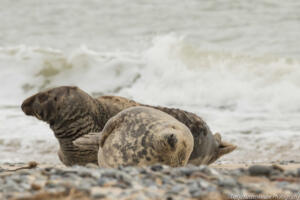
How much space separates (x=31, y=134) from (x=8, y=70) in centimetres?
687

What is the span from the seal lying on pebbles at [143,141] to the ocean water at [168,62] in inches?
131

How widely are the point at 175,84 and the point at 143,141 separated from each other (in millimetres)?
9457

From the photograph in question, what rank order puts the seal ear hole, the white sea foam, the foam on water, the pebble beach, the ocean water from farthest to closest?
1. the white sea foam
2. the ocean water
3. the foam on water
4. the seal ear hole
5. the pebble beach

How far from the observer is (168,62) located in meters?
15.6

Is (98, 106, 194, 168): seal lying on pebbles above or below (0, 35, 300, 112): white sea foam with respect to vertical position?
above

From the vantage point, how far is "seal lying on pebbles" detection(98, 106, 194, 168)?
461cm

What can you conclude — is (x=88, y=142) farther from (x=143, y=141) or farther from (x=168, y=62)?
(x=168, y=62)

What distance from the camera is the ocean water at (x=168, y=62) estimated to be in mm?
9711

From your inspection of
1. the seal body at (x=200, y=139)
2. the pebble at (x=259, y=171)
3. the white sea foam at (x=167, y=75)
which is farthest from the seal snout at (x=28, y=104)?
the white sea foam at (x=167, y=75)

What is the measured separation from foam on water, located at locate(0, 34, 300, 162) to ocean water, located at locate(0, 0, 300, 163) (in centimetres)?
3

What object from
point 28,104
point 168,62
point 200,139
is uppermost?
point 28,104

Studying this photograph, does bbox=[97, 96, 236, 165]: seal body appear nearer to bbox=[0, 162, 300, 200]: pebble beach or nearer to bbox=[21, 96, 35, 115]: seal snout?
bbox=[21, 96, 35, 115]: seal snout

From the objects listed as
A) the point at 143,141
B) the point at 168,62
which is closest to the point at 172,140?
the point at 143,141

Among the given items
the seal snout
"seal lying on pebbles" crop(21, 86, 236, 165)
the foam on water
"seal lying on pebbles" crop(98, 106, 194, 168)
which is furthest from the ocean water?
"seal lying on pebbles" crop(98, 106, 194, 168)
